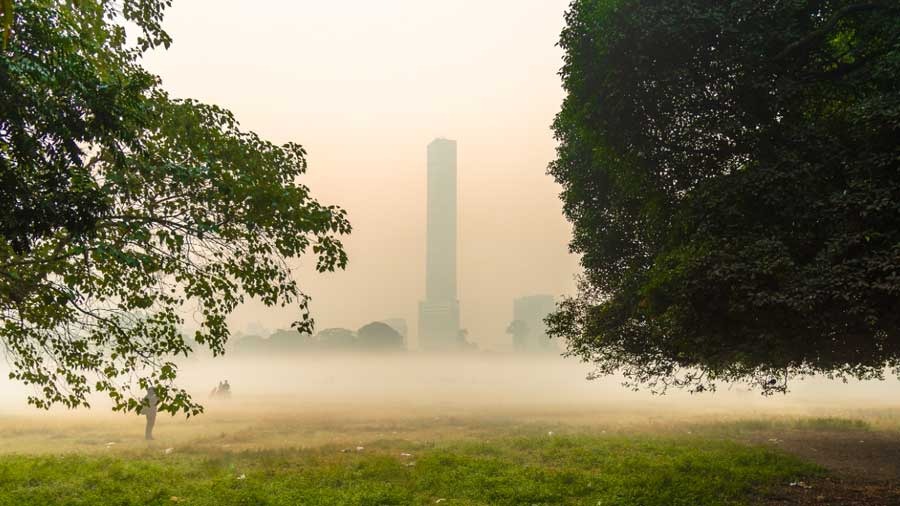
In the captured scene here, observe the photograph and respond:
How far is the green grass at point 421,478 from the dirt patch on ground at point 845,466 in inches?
29.1

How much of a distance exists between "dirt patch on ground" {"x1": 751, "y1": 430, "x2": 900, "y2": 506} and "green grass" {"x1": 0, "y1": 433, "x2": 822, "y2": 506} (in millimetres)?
739

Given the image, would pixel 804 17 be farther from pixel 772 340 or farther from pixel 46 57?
pixel 46 57

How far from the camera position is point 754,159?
1558 centimetres

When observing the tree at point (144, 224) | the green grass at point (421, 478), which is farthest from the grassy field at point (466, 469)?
the tree at point (144, 224)

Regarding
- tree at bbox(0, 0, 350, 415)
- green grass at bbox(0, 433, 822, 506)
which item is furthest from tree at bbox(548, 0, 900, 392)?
tree at bbox(0, 0, 350, 415)

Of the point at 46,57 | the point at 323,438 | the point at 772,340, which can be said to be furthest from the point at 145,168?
the point at 323,438

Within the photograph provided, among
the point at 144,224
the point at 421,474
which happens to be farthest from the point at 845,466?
the point at 144,224

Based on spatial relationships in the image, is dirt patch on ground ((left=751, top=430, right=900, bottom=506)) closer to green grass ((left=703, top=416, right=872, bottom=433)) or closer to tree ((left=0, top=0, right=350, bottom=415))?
green grass ((left=703, top=416, right=872, bottom=433))

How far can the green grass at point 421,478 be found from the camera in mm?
13344

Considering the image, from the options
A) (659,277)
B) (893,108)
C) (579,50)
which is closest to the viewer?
(893,108)

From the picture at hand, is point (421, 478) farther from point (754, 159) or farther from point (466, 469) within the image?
point (754, 159)

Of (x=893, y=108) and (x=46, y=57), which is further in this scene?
(x=893, y=108)

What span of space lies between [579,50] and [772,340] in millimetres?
9640

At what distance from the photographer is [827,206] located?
43.5 ft
